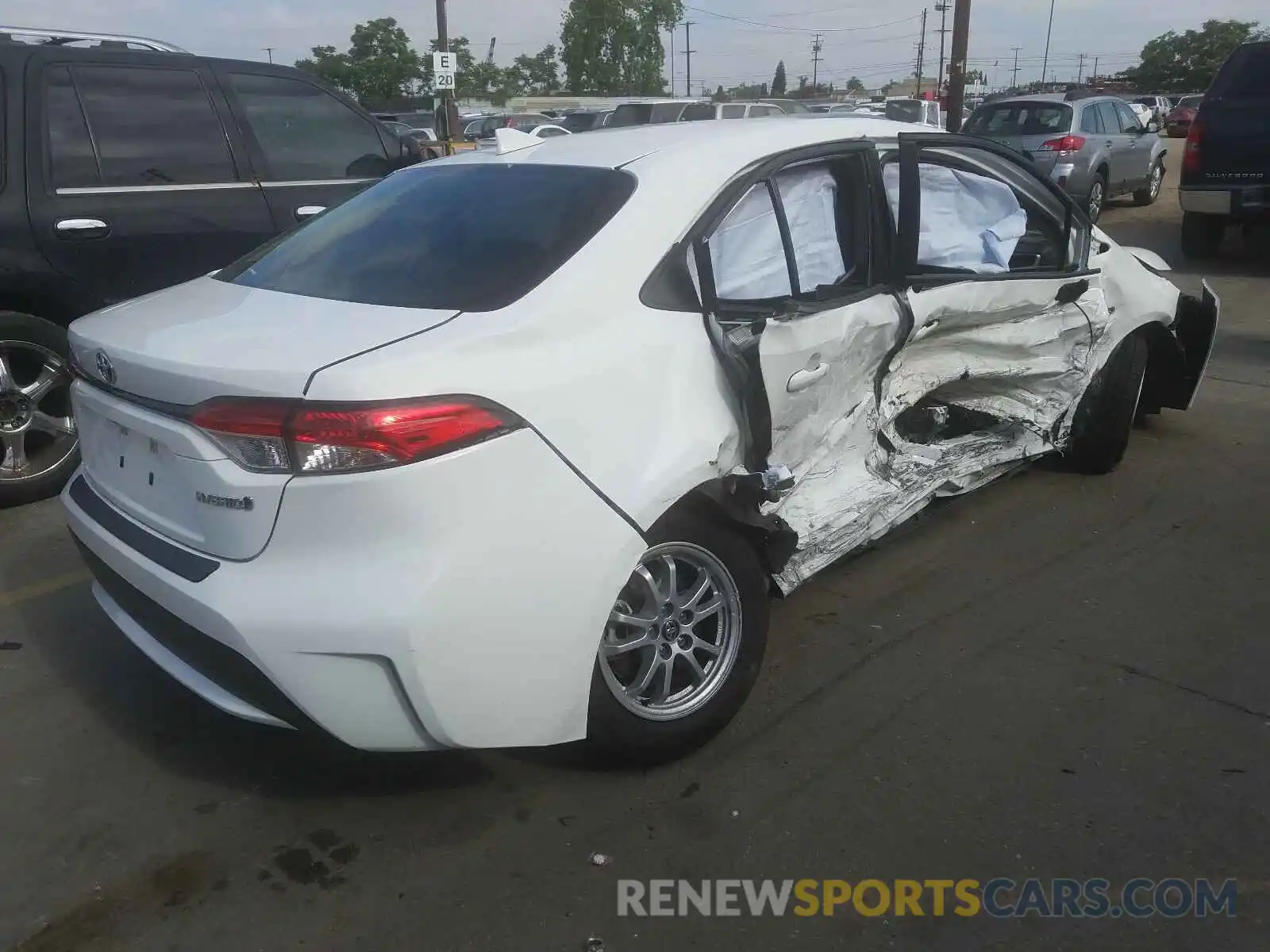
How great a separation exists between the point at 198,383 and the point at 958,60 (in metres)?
19.8

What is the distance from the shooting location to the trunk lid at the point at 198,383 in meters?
2.51

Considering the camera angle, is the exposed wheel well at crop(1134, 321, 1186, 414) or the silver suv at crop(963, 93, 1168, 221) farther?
the silver suv at crop(963, 93, 1168, 221)

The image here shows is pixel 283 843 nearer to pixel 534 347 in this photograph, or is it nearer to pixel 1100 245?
pixel 534 347

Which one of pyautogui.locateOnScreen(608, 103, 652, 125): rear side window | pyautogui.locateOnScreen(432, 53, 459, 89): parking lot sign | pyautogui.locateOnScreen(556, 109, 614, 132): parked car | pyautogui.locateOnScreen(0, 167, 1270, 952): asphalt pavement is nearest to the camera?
pyautogui.locateOnScreen(0, 167, 1270, 952): asphalt pavement

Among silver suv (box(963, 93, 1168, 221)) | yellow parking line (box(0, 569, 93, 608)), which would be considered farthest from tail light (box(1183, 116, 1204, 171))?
yellow parking line (box(0, 569, 93, 608))

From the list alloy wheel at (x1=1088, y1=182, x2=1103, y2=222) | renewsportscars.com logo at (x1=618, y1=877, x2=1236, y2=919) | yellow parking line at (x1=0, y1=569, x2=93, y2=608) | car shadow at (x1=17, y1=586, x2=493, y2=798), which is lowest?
yellow parking line at (x1=0, y1=569, x2=93, y2=608)

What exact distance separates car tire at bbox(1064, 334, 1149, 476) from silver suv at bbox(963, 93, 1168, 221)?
9479 mm

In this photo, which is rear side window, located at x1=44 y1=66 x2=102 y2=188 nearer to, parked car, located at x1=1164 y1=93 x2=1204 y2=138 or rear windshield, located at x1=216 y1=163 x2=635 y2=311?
rear windshield, located at x1=216 y1=163 x2=635 y2=311

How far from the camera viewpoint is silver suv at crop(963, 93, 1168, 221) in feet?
47.0

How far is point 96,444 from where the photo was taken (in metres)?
3.09

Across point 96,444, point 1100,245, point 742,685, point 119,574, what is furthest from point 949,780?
point 1100,245

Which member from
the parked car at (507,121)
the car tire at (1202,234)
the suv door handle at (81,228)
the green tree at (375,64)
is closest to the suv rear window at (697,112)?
the car tire at (1202,234)

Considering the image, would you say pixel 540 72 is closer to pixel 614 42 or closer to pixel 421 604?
pixel 614 42

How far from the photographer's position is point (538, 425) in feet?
8.52
